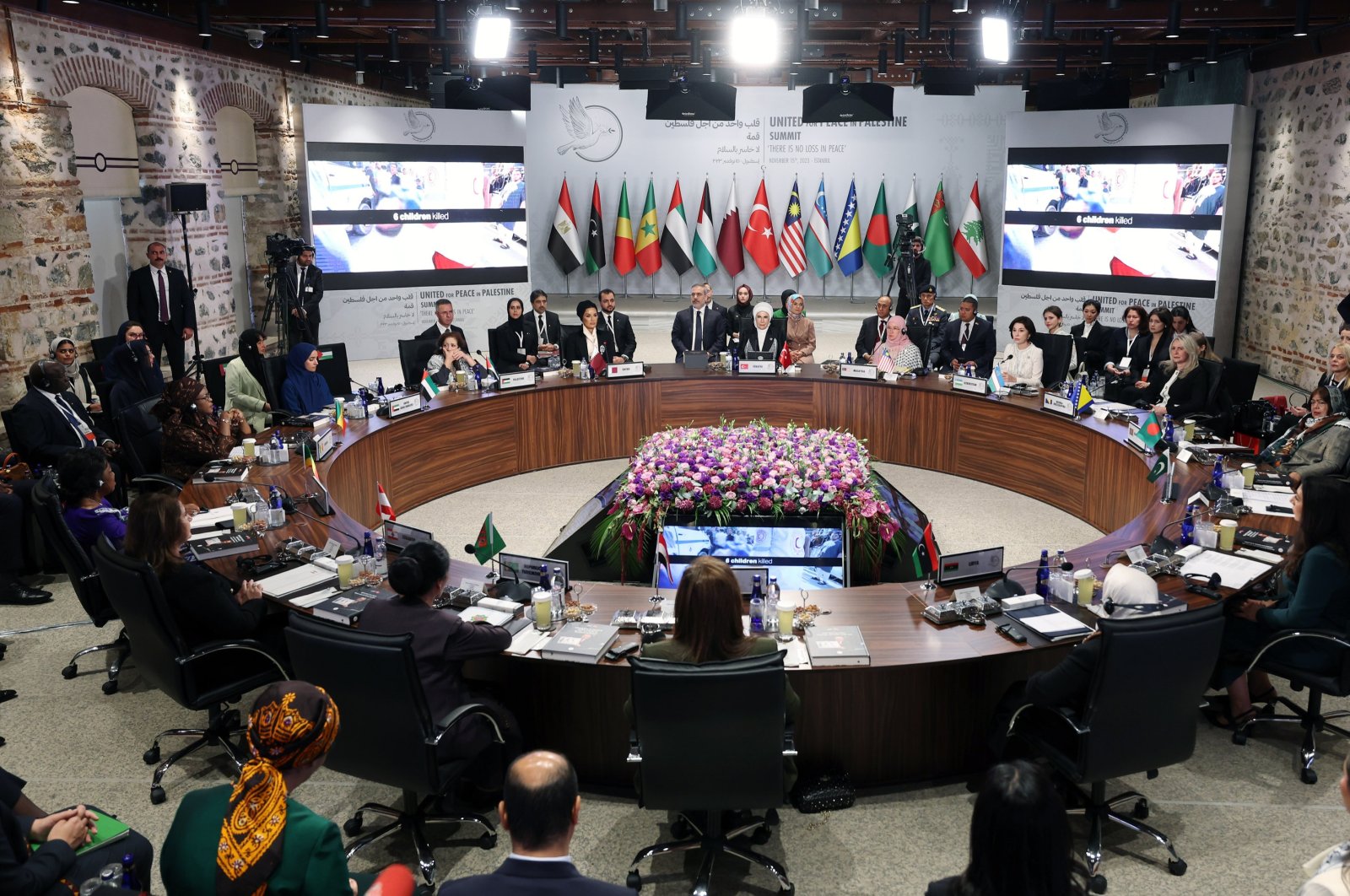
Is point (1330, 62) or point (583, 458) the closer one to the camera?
point (583, 458)

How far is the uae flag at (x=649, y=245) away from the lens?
1448 centimetres

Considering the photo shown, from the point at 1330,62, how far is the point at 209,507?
11107mm

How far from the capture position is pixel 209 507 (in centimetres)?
539

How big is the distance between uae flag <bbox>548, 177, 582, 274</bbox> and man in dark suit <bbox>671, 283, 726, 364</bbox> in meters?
5.49

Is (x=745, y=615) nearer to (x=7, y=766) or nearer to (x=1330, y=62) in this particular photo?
(x=7, y=766)

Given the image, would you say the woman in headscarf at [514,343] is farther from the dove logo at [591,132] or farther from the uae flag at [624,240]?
the dove logo at [591,132]

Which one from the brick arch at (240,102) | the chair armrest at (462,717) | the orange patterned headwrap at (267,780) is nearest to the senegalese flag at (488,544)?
the chair armrest at (462,717)

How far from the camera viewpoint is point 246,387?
727 centimetres

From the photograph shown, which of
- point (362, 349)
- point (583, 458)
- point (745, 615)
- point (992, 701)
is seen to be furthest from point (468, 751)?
point (362, 349)

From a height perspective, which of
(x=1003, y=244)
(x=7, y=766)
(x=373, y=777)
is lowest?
(x=7, y=766)

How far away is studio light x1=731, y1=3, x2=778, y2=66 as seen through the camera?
795 cm

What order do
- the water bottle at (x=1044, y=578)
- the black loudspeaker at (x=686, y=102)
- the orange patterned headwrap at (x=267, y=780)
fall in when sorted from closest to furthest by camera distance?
the orange patterned headwrap at (x=267, y=780) → the water bottle at (x=1044, y=578) → the black loudspeaker at (x=686, y=102)

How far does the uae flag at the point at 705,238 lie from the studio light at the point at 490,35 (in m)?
6.43

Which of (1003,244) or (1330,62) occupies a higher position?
(1330,62)
